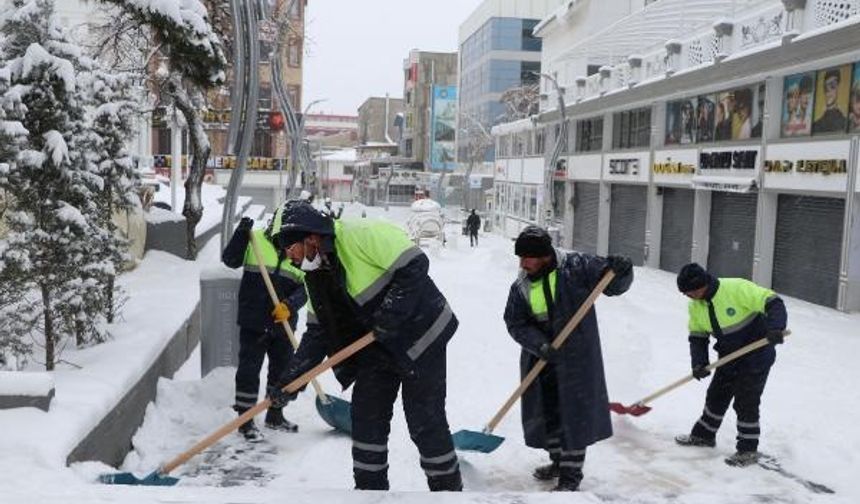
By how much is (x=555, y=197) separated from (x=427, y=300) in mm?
29158

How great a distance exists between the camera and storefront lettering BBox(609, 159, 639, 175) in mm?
23953

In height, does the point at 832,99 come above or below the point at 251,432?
above

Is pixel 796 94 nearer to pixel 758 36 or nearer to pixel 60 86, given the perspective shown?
pixel 758 36

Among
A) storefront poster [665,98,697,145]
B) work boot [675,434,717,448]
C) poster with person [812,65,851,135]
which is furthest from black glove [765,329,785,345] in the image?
storefront poster [665,98,697,145]

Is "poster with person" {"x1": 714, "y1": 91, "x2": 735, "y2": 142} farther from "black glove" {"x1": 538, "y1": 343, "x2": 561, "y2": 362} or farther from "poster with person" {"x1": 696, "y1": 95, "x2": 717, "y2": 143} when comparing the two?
"black glove" {"x1": 538, "y1": 343, "x2": 561, "y2": 362}

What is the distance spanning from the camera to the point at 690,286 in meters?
5.41

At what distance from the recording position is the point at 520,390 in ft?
15.9

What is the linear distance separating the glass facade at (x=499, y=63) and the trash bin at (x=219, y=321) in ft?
184

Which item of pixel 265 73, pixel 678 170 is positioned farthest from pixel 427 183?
pixel 678 170

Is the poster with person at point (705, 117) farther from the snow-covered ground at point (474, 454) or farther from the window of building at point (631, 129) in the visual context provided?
the snow-covered ground at point (474, 454)

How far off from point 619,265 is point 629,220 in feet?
70.2

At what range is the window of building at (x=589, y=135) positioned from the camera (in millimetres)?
27781

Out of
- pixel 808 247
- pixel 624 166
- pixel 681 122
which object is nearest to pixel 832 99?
pixel 808 247

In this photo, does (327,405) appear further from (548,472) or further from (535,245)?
(535,245)
